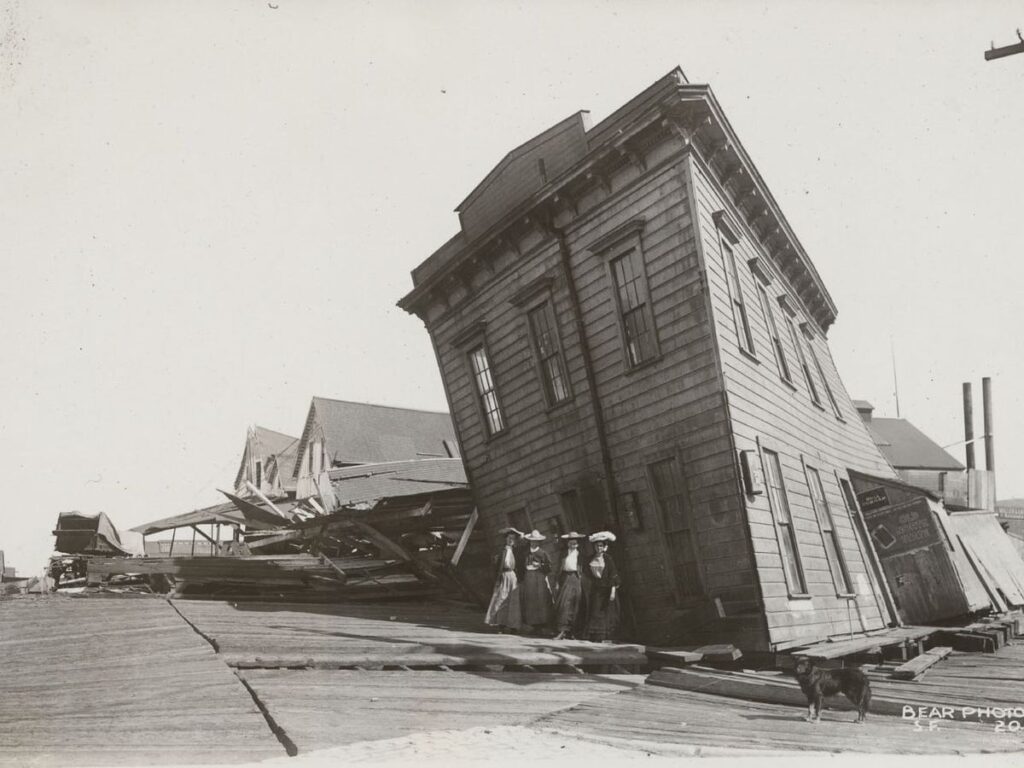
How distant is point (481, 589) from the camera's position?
16.5 m

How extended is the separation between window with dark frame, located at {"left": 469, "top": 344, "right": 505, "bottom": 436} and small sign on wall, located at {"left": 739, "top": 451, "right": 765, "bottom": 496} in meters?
6.19

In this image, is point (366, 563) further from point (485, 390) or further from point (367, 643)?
point (367, 643)

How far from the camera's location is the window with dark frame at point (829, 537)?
1255 cm

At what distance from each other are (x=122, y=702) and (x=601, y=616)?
716cm

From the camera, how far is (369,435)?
115ft

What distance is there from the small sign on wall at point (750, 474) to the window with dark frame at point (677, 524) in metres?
1.08

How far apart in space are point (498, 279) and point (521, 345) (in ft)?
4.96

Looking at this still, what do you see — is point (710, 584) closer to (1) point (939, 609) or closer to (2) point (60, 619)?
(1) point (939, 609)

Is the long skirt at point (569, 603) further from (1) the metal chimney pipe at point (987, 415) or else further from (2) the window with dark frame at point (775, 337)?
(1) the metal chimney pipe at point (987, 415)

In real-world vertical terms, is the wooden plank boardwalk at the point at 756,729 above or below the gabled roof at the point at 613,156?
below

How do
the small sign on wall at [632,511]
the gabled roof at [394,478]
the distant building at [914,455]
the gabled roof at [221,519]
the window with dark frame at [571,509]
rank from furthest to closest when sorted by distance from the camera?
1. the distant building at [914,455]
2. the gabled roof at [394,478]
3. the gabled roof at [221,519]
4. the window with dark frame at [571,509]
5. the small sign on wall at [632,511]

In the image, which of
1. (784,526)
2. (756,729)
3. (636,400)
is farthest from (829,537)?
(756,729)

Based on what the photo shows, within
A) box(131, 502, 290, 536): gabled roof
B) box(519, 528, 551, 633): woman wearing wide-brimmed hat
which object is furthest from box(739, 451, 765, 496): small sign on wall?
box(131, 502, 290, 536): gabled roof

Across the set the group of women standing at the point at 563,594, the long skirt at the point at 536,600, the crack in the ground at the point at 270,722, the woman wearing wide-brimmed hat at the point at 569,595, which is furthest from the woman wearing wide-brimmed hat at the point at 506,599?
the crack in the ground at the point at 270,722
